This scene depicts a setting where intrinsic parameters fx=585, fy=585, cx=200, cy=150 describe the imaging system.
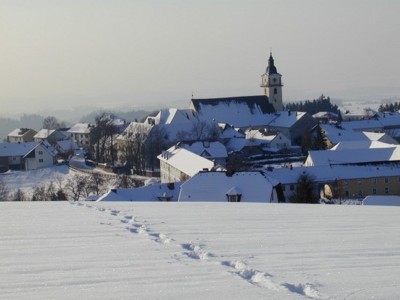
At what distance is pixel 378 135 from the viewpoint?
5703 centimetres

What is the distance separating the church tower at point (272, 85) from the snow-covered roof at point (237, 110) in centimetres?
236

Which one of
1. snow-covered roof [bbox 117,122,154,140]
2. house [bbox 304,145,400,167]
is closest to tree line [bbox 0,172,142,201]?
house [bbox 304,145,400,167]

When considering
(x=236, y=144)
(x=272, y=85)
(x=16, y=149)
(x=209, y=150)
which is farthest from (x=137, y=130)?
(x=272, y=85)

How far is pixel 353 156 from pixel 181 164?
11.9 meters

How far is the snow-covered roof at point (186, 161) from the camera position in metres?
36.4

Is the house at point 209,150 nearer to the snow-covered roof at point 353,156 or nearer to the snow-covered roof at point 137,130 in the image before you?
the snow-covered roof at point 353,156

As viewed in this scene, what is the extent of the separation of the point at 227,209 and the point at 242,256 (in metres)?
3.83

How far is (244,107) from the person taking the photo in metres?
70.7

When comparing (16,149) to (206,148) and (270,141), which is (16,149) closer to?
(206,148)

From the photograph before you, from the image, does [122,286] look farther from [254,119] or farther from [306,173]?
[254,119]

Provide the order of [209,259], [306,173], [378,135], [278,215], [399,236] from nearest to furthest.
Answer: [209,259], [399,236], [278,215], [306,173], [378,135]

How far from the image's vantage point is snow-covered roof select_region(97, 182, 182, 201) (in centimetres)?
2408

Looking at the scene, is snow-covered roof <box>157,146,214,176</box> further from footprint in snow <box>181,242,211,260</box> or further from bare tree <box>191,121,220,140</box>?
footprint in snow <box>181,242,211,260</box>

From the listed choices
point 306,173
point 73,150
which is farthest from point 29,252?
point 73,150
